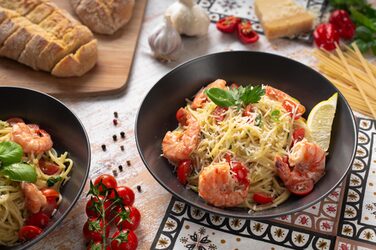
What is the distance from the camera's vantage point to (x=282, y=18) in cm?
514

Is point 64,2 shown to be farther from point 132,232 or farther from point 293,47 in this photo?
point 132,232

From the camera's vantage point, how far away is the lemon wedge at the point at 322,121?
375 cm

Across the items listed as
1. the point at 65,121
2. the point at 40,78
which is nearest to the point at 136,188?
the point at 65,121

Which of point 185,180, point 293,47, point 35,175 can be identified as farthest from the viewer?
point 293,47

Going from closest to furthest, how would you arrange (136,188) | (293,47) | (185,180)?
(185,180)
(136,188)
(293,47)

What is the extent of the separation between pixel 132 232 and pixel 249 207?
80 centimetres

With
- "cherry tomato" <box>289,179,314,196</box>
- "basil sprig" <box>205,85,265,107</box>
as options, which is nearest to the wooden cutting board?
"basil sprig" <box>205,85,265,107</box>

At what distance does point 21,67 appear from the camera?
15.6 feet

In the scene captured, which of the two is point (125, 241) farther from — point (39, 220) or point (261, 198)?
point (261, 198)

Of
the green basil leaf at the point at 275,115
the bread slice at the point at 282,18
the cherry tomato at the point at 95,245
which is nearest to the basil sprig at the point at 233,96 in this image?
the green basil leaf at the point at 275,115

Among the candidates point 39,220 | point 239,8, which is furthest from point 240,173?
point 239,8

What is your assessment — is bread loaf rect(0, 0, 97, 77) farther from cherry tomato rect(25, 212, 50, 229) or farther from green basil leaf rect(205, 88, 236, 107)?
cherry tomato rect(25, 212, 50, 229)

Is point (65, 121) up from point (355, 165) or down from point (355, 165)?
up

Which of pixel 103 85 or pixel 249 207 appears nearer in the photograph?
pixel 249 207
